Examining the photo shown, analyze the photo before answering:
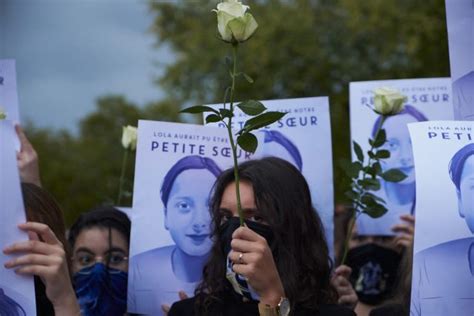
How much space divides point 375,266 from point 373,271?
30 millimetres

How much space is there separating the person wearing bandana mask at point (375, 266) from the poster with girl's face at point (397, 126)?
0.25 ft

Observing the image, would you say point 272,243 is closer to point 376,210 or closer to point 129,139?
point 376,210

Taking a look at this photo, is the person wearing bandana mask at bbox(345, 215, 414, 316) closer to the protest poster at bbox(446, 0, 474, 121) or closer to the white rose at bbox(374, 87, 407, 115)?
the white rose at bbox(374, 87, 407, 115)

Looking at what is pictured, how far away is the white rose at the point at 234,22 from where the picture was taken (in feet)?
9.43

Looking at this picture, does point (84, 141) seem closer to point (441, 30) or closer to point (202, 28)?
point (202, 28)

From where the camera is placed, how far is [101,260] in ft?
13.7

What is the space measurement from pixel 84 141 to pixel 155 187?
111ft

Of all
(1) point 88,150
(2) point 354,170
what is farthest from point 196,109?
(1) point 88,150

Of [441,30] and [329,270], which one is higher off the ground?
[441,30]

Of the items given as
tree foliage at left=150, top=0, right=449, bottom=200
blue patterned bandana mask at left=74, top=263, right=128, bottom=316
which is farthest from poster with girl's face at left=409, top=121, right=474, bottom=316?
tree foliage at left=150, top=0, right=449, bottom=200

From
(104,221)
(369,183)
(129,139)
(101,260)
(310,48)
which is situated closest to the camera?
(369,183)

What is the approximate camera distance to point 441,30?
64.2 ft

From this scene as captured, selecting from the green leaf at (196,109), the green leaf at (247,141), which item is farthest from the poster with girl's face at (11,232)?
the green leaf at (247,141)

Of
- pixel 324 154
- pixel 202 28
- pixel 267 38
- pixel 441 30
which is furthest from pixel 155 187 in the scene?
pixel 202 28
